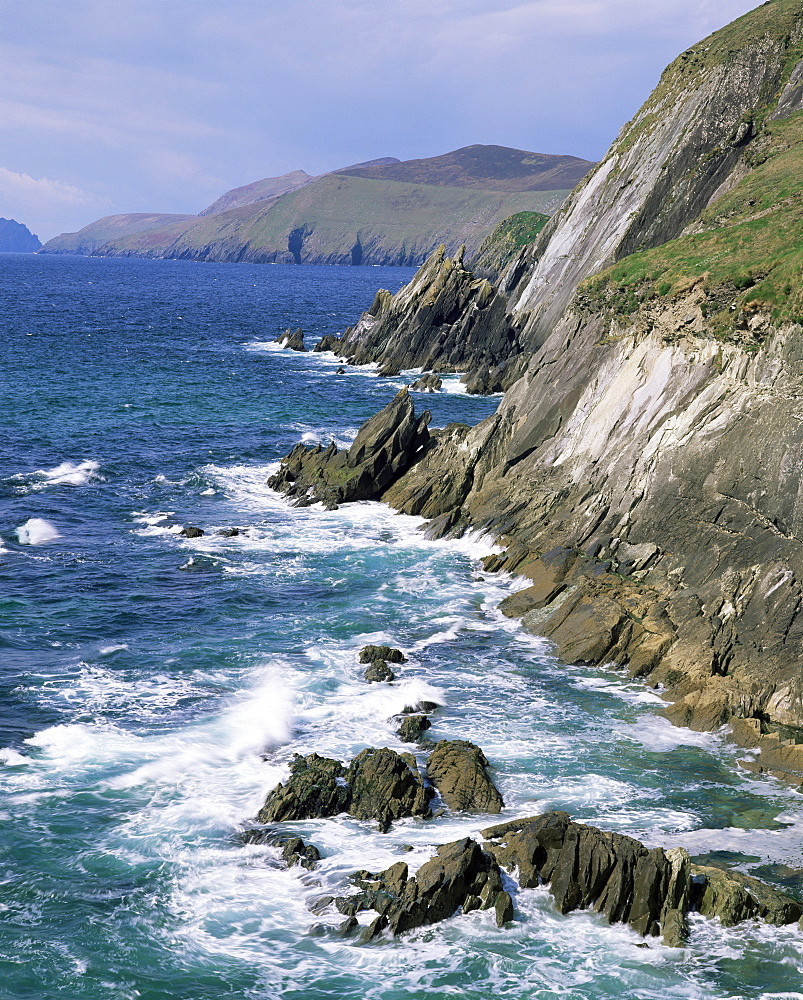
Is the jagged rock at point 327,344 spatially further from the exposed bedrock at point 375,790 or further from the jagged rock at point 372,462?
the exposed bedrock at point 375,790

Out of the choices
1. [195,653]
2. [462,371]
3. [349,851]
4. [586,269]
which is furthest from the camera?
[462,371]

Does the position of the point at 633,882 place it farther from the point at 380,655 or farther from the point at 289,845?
the point at 380,655

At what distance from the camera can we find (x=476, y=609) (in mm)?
37812

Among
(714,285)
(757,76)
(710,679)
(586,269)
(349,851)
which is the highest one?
(757,76)

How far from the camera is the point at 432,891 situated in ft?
67.9

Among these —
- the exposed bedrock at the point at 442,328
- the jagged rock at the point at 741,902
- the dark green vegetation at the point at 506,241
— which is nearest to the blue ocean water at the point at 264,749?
the jagged rock at the point at 741,902

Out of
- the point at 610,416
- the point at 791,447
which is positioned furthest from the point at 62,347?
the point at 791,447

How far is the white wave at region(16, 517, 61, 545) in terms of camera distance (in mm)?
45181

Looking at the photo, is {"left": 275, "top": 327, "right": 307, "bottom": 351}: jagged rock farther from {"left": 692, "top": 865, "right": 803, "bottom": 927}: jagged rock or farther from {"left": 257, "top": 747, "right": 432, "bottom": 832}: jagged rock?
{"left": 692, "top": 865, "right": 803, "bottom": 927}: jagged rock

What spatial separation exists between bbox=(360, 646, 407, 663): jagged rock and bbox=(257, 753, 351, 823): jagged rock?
291 inches

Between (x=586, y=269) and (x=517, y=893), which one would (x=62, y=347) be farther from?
(x=517, y=893)

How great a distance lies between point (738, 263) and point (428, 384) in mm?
48491

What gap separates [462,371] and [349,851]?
245 feet

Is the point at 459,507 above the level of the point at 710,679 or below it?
above
